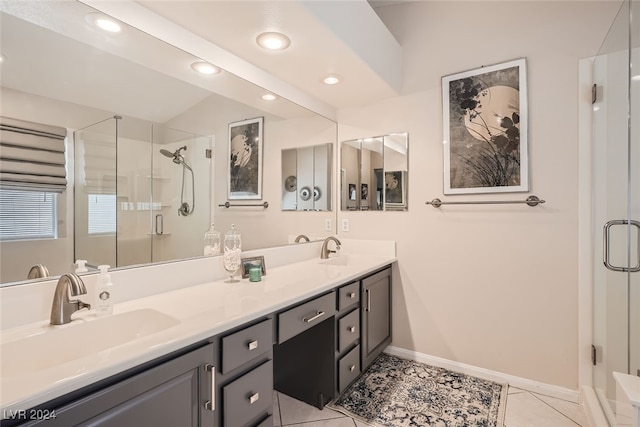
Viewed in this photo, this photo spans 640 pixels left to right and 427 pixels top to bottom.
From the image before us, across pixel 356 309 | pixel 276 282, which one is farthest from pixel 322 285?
pixel 356 309

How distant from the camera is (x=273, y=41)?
1731mm

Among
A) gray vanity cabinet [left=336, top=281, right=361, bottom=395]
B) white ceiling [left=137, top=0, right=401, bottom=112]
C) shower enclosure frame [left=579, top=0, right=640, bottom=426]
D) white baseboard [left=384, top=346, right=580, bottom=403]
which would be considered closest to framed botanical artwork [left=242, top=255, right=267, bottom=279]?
gray vanity cabinet [left=336, top=281, right=361, bottom=395]

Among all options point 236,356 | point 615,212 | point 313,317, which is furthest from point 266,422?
point 615,212

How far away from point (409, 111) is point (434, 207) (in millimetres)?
797

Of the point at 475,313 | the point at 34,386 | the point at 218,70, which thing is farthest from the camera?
the point at 475,313

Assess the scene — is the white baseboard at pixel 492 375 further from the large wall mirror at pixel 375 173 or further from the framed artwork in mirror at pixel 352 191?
the framed artwork in mirror at pixel 352 191

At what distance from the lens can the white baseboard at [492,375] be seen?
6.52 ft

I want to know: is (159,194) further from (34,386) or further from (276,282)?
(34,386)

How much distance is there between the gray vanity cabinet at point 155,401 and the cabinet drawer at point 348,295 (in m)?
0.94

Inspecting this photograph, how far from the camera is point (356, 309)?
6.81 ft

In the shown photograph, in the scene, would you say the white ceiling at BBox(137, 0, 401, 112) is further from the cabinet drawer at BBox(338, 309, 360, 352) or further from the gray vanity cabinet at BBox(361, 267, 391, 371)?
the cabinet drawer at BBox(338, 309, 360, 352)

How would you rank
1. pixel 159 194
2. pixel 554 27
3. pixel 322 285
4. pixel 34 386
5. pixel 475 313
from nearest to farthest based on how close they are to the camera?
pixel 34 386
pixel 159 194
pixel 322 285
pixel 554 27
pixel 475 313

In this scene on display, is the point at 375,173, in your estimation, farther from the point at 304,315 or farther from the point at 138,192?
the point at 138,192

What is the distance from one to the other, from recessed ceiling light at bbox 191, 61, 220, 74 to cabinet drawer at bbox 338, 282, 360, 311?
147 cm
